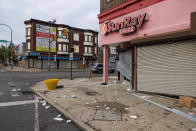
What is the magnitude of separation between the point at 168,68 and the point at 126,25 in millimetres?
3682

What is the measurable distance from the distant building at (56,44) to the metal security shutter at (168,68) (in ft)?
62.5

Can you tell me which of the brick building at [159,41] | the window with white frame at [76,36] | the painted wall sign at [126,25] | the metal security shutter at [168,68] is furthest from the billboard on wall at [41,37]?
the metal security shutter at [168,68]

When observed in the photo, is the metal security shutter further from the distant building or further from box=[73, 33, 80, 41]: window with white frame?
box=[73, 33, 80, 41]: window with white frame

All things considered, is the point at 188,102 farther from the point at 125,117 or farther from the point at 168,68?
the point at 125,117

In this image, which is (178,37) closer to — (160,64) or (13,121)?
(160,64)

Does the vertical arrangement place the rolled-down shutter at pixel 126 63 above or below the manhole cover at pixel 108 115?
above

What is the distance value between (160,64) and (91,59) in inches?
1318

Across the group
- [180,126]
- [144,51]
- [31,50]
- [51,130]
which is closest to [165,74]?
→ [144,51]

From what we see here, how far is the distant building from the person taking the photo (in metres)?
28.9

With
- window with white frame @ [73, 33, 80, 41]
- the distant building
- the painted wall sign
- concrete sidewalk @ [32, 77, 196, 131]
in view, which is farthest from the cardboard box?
window with white frame @ [73, 33, 80, 41]

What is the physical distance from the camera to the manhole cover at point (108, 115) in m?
3.93

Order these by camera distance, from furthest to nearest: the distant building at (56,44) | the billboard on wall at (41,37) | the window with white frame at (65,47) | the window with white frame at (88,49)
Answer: the window with white frame at (88,49) → the window with white frame at (65,47) → the billboard on wall at (41,37) → the distant building at (56,44)

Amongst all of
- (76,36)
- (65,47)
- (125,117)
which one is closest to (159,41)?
(125,117)

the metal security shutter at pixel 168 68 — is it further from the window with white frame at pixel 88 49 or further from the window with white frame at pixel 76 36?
the window with white frame at pixel 88 49
